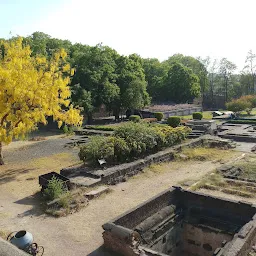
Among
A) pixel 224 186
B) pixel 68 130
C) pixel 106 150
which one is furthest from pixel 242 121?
pixel 106 150

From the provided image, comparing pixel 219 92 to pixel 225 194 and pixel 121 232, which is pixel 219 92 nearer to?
pixel 225 194

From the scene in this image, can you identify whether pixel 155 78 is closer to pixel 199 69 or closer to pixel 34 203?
pixel 199 69

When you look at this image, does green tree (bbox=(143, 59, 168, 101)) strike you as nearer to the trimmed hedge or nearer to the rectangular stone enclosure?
the trimmed hedge

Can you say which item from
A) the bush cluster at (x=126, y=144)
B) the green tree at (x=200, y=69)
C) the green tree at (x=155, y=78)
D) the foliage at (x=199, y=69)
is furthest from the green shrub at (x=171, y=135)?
the green tree at (x=200, y=69)

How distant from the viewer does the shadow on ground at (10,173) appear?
46.2ft

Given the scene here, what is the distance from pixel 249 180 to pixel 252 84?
51.5m

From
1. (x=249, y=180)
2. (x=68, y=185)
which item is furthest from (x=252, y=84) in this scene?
(x=68, y=185)

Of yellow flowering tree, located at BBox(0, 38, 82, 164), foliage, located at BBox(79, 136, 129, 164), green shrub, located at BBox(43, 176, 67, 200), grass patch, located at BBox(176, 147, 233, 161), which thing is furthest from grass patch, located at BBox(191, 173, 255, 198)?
yellow flowering tree, located at BBox(0, 38, 82, 164)

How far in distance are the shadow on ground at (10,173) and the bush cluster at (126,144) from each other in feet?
10.5

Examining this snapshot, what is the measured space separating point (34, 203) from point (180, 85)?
133ft

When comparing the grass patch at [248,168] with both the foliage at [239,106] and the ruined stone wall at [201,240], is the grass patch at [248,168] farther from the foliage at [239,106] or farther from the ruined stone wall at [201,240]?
the foliage at [239,106]

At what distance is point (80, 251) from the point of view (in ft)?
26.1

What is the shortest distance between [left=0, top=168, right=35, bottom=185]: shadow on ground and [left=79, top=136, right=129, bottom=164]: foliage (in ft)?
10.8

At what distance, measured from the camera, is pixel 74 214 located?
33.4 feet
